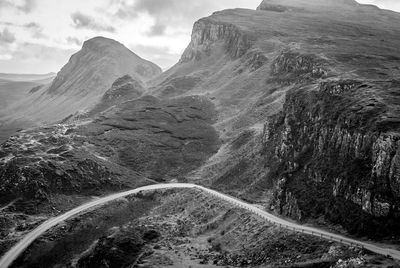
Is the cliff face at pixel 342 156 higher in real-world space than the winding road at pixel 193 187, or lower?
higher

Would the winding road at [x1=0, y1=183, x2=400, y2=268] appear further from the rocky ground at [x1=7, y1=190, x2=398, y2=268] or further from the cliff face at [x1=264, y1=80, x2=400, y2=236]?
the cliff face at [x1=264, y1=80, x2=400, y2=236]

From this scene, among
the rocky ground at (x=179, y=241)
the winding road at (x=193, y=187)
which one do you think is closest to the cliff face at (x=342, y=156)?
the winding road at (x=193, y=187)

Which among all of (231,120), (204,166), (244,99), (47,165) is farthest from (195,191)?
(244,99)

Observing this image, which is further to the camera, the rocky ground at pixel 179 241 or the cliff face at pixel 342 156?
the cliff face at pixel 342 156

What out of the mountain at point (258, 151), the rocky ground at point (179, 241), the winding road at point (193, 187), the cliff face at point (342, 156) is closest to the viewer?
the winding road at point (193, 187)

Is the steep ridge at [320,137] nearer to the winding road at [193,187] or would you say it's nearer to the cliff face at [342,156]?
the cliff face at [342,156]

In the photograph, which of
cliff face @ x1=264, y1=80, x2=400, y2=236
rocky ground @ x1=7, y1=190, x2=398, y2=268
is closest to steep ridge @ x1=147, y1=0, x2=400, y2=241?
cliff face @ x1=264, y1=80, x2=400, y2=236

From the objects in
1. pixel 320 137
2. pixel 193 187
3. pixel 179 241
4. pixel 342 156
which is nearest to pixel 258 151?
pixel 193 187
